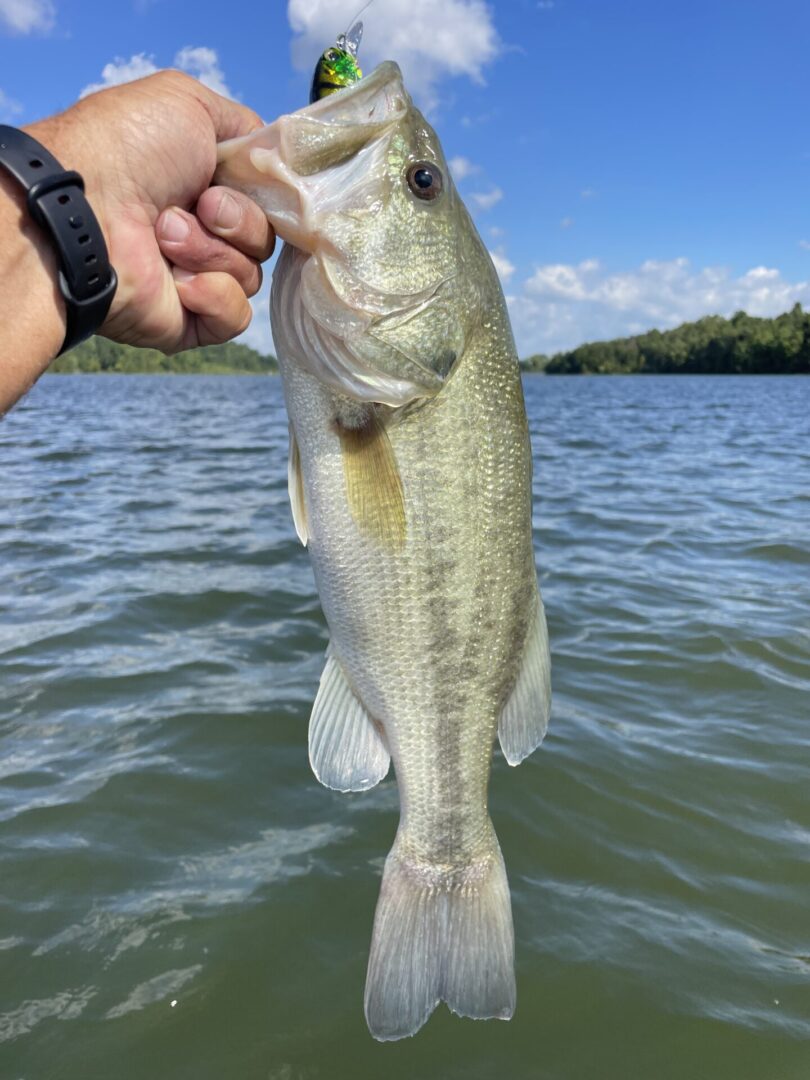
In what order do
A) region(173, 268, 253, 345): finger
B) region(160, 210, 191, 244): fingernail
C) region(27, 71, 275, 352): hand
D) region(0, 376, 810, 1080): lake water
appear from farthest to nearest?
region(0, 376, 810, 1080): lake water < region(173, 268, 253, 345): finger < region(160, 210, 191, 244): fingernail < region(27, 71, 275, 352): hand

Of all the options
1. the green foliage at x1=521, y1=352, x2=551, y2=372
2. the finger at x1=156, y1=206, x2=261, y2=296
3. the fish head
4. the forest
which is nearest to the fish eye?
the fish head

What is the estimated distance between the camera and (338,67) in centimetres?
234

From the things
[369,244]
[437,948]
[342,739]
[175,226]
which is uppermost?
[175,226]

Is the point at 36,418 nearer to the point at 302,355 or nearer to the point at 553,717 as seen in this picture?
the point at 553,717

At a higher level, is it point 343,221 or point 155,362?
point 155,362

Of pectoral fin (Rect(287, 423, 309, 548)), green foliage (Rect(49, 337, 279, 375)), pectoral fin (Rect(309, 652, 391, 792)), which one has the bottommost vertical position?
pectoral fin (Rect(309, 652, 391, 792))

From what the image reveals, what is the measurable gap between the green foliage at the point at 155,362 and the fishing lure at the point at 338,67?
117 metres

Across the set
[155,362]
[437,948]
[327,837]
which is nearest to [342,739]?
[437,948]

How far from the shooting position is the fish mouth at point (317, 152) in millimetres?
2145

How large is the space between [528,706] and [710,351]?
123 meters

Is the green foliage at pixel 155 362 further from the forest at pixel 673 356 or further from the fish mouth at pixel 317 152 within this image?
the fish mouth at pixel 317 152

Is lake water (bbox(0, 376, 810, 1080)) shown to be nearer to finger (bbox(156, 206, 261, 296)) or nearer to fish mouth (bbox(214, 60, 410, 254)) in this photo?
finger (bbox(156, 206, 261, 296))

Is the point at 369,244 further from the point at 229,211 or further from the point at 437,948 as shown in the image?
the point at 437,948

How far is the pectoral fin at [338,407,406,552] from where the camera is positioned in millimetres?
2275
